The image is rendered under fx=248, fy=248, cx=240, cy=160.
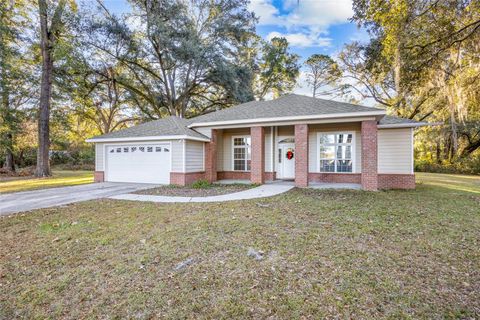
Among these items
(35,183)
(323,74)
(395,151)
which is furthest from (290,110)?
(323,74)

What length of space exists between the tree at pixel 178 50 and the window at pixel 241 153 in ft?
26.4

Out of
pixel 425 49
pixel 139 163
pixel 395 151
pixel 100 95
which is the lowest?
pixel 139 163

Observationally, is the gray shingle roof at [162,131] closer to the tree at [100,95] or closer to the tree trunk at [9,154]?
the tree at [100,95]

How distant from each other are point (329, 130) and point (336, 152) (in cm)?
115

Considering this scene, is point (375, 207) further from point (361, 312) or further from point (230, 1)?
point (230, 1)

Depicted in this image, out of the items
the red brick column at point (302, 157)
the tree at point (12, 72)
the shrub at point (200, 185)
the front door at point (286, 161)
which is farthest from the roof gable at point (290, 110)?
the tree at point (12, 72)

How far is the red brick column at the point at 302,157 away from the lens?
36.2 feet

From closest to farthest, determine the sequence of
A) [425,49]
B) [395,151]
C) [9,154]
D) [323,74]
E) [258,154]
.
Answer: [425,49] → [395,151] → [258,154] → [9,154] → [323,74]

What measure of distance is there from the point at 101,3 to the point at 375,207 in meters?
22.7

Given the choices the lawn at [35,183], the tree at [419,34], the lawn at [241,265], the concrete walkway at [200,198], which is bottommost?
the lawn at [241,265]

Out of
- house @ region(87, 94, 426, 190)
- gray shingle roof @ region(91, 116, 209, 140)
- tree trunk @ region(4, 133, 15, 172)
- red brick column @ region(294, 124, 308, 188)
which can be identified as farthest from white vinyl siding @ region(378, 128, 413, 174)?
tree trunk @ region(4, 133, 15, 172)

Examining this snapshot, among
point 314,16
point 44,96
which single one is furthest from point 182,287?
point 44,96

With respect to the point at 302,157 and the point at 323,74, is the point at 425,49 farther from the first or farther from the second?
the point at 323,74

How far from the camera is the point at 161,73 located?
73.3 feet
